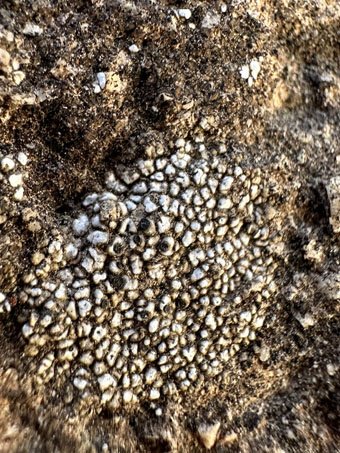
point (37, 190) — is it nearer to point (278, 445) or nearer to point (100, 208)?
point (100, 208)

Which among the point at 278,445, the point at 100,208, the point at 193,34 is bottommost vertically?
the point at 278,445

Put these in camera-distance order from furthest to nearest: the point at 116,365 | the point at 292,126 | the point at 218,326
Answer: the point at 292,126
the point at 218,326
the point at 116,365

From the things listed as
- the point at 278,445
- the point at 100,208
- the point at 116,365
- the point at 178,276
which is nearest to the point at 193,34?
the point at 100,208

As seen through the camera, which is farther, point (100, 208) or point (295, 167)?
point (295, 167)

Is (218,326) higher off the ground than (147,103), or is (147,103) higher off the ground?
(147,103)

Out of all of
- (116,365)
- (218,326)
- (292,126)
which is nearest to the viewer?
(116,365)
